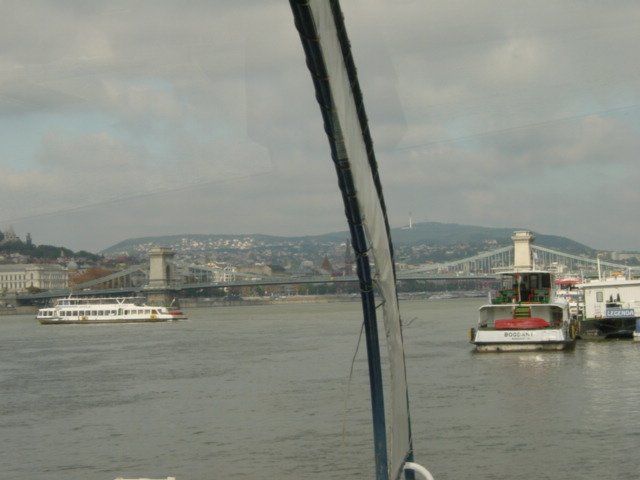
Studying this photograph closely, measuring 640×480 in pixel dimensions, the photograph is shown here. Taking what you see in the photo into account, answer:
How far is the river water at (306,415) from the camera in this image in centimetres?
955

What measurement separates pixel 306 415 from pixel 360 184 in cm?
912

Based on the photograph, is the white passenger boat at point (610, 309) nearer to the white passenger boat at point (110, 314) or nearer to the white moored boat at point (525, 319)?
the white moored boat at point (525, 319)

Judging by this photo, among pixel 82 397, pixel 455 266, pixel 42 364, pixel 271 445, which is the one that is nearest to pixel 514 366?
pixel 82 397

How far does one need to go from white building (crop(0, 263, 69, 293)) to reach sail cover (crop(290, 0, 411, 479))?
249ft

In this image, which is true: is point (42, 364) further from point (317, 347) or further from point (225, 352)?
point (317, 347)

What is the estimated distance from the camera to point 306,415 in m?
12.9

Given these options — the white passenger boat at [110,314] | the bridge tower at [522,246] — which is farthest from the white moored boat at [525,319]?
the bridge tower at [522,246]

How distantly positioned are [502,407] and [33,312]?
219ft

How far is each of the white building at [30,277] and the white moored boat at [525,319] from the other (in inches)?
2362

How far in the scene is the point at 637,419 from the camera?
38.1 ft

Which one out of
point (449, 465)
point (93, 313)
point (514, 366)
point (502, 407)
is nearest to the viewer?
point (449, 465)

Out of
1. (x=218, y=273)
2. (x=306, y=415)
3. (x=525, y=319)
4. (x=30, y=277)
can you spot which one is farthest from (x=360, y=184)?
(x=218, y=273)

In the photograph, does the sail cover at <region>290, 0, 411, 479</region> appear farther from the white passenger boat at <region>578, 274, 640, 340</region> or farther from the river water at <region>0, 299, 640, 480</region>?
the white passenger boat at <region>578, 274, 640, 340</region>

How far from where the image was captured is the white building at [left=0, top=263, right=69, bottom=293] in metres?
79.7
